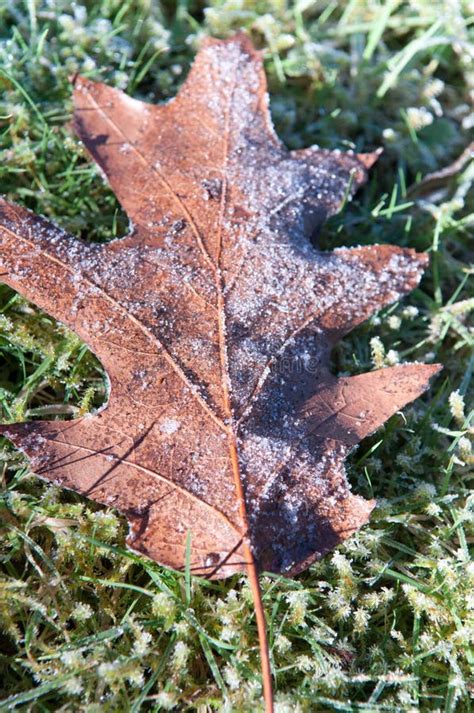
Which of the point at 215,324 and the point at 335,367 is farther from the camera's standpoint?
the point at 335,367

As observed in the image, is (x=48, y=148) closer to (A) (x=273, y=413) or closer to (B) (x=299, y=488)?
(A) (x=273, y=413)

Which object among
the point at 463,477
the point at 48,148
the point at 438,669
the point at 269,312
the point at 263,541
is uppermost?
the point at 48,148

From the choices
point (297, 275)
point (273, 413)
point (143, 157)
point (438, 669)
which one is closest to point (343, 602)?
point (438, 669)

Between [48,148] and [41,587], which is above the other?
[48,148]

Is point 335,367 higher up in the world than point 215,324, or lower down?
lower down
